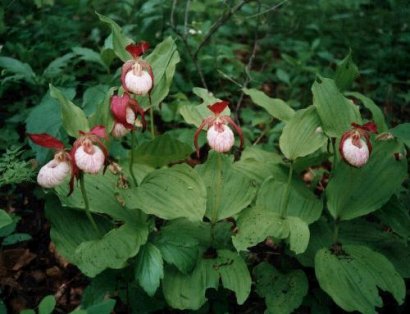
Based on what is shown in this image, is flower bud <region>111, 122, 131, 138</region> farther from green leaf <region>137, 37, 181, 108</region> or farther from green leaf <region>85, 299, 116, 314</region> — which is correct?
green leaf <region>85, 299, 116, 314</region>

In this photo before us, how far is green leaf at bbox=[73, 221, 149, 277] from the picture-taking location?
1.51 metres

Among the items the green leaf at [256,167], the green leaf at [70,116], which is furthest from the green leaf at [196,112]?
the green leaf at [70,116]

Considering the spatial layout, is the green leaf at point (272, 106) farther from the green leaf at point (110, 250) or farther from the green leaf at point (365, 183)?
the green leaf at point (110, 250)

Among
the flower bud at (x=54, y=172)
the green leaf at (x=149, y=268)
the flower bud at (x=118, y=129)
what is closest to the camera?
the flower bud at (x=54, y=172)

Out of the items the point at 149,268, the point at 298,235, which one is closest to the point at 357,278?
the point at 298,235

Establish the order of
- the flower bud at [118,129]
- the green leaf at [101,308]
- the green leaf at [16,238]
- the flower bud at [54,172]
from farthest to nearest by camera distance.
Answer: the green leaf at [16,238] → the flower bud at [118,129] → the flower bud at [54,172] → the green leaf at [101,308]

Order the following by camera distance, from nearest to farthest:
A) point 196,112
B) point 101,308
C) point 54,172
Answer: point 101,308
point 54,172
point 196,112

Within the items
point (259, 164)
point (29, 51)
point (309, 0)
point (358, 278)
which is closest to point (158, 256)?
point (259, 164)

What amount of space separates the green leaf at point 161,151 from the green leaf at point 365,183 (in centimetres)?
71

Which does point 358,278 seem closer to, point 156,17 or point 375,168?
point 375,168

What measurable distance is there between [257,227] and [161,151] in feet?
1.93

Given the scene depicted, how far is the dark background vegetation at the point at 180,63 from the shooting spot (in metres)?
2.04

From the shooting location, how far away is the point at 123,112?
1.57 meters

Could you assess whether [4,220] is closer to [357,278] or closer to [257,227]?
[257,227]
